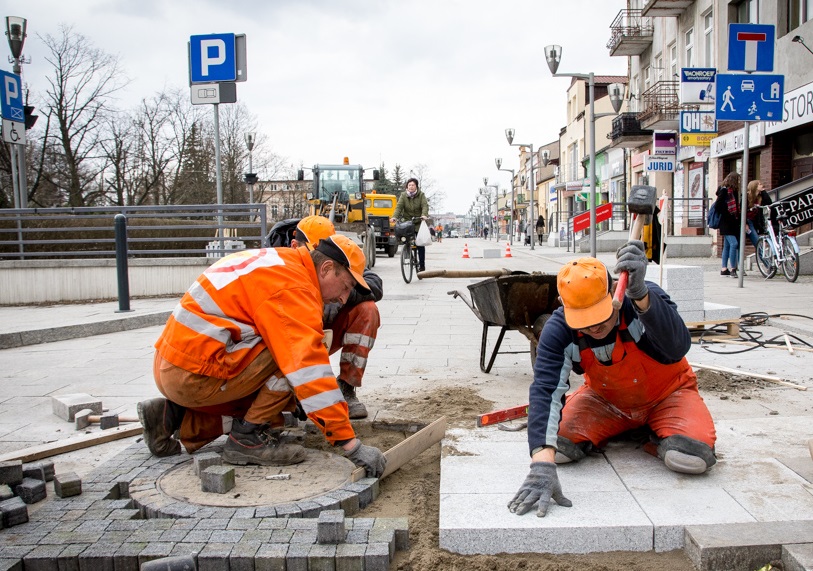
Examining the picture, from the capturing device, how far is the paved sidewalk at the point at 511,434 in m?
2.77

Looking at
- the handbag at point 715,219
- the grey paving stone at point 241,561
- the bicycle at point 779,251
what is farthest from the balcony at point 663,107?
the grey paving stone at point 241,561

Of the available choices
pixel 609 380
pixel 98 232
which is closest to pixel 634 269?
pixel 609 380

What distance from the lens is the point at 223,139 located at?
38.4 metres

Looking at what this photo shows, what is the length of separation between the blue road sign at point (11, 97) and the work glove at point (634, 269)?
1207 cm

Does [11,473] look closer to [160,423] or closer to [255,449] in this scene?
[160,423]

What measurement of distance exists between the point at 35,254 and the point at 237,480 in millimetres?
10699

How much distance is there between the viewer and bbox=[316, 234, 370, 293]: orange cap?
3404 millimetres

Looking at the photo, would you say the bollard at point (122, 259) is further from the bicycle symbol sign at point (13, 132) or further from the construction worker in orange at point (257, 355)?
the construction worker in orange at point (257, 355)

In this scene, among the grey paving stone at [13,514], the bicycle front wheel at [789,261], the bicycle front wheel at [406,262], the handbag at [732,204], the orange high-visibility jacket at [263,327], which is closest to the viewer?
the grey paving stone at [13,514]

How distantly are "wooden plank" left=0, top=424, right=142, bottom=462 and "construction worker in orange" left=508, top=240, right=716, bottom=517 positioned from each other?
2.55m

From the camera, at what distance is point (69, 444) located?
398 centimetres

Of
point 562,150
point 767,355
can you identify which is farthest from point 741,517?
point 562,150

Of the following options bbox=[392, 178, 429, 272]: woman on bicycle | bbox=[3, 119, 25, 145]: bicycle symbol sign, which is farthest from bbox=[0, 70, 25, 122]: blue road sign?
bbox=[392, 178, 429, 272]: woman on bicycle

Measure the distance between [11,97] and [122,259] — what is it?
5111 mm
